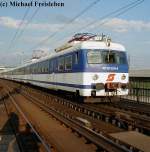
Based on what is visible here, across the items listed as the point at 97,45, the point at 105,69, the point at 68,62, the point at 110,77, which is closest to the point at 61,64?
the point at 68,62

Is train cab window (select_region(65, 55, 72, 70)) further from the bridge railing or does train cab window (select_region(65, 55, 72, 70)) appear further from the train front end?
the bridge railing

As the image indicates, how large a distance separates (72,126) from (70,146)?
8.00ft

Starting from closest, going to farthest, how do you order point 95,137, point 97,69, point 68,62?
point 95,137 → point 97,69 → point 68,62

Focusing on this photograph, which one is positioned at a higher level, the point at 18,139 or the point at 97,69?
the point at 97,69

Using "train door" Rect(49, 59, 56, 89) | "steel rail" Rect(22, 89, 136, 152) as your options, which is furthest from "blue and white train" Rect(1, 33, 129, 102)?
"train door" Rect(49, 59, 56, 89)

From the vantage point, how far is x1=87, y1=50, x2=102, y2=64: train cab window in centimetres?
1745

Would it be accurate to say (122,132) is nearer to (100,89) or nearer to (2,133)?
(2,133)

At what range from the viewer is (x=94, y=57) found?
57.9ft

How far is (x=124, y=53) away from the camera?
61.8ft

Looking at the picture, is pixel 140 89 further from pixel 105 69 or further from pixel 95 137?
pixel 95 137

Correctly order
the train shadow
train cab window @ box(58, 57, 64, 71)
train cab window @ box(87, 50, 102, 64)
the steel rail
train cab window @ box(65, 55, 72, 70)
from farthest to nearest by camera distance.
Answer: train cab window @ box(58, 57, 64, 71) → train cab window @ box(65, 55, 72, 70) → train cab window @ box(87, 50, 102, 64) → the train shadow → the steel rail

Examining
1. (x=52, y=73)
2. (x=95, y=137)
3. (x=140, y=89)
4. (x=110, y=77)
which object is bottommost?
(x=95, y=137)

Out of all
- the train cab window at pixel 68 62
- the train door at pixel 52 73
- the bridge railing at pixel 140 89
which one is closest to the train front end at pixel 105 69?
the train cab window at pixel 68 62

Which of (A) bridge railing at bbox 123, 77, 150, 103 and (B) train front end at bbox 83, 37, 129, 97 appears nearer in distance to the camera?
(B) train front end at bbox 83, 37, 129, 97
